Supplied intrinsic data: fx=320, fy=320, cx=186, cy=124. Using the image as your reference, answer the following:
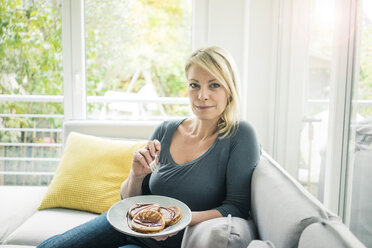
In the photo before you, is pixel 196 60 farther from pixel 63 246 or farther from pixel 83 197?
pixel 83 197

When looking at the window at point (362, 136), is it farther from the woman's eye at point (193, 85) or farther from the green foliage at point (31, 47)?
the green foliage at point (31, 47)

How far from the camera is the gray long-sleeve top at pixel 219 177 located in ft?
3.92

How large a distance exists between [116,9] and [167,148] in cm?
163

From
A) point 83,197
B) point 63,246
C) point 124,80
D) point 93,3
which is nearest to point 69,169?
point 83,197

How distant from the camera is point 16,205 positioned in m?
1.83

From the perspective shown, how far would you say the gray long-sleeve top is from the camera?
119 centimetres

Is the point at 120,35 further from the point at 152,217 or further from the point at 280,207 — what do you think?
the point at 280,207

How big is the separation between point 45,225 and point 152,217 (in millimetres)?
957

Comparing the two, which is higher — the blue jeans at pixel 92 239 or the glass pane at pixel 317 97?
the glass pane at pixel 317 97

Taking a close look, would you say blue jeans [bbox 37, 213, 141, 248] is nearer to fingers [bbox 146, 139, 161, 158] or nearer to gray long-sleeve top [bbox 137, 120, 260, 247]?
gray long-sleeve top [bbox 137, 120, 260, 247]

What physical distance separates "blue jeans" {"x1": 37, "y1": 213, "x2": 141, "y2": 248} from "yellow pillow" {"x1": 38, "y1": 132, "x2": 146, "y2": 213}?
523mm

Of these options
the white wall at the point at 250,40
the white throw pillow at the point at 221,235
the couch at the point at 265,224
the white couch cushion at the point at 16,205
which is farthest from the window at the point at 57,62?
the white throw pillow at the point at 221,235

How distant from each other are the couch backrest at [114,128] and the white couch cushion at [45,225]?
557mm

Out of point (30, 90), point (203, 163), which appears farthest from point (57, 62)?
point (203, 163)
